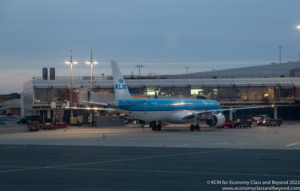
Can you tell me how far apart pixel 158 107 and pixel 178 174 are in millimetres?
34944

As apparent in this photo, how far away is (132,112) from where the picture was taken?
51.7m

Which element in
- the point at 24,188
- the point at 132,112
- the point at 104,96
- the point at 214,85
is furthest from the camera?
the point at 214,85

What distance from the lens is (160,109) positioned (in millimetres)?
53906

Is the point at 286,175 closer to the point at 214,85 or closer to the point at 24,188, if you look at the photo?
the point at 24,188

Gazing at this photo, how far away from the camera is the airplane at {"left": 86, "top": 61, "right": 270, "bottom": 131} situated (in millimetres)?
51312

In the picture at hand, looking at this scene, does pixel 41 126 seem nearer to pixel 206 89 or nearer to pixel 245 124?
pixel 245 124

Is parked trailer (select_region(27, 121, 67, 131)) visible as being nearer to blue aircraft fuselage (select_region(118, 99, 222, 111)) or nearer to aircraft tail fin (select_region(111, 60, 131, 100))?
aircraft tail fin (select_region(111, 60, 131, 100))

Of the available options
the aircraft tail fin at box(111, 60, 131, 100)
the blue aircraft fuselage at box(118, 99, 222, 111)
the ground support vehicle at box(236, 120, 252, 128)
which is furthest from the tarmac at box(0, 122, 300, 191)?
the ground support vehicle at box(236, 120, 252, 128)

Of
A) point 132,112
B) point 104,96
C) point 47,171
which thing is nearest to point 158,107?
point 132,112

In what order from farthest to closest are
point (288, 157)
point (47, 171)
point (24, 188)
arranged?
point (288, 157) → point (47, 171) → point (24, 188)

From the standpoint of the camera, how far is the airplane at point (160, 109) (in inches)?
2020

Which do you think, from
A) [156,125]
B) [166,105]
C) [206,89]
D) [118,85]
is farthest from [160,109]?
[206,89]

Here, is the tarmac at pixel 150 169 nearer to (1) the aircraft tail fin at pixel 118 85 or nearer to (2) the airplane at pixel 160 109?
(2) the airplane at pixel 160 109

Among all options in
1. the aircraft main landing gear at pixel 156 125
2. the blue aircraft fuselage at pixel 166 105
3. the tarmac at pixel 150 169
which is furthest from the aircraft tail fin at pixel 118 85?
the tarmac at pixel 150 169
